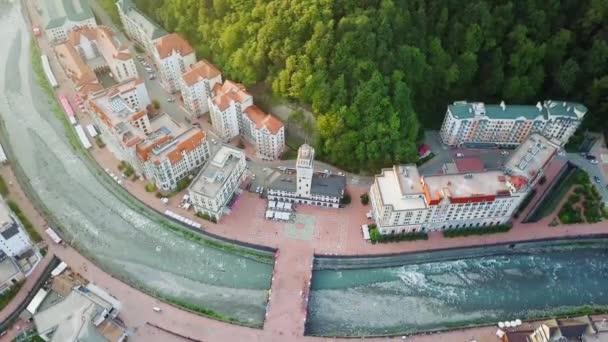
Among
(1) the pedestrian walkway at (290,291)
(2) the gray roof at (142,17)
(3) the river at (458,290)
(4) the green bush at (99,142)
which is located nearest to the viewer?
(1) the pedestrian walkway at (290,291)

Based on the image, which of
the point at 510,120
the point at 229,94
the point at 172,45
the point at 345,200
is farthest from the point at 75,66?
the point at 510,120

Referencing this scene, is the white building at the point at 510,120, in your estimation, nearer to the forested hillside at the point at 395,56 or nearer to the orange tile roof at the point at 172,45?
the forested hillside at the point at 395,56

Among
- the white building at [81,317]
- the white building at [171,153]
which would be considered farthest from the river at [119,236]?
the white building at [81,317]

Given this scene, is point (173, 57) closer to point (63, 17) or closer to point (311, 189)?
point (63, 17)

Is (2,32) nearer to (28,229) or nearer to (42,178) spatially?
(42,178)

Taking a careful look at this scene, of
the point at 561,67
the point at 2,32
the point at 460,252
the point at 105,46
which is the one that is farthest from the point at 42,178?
the point at 561,67

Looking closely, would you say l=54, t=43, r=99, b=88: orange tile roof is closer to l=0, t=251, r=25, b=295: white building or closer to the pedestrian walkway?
l=0, t=251, r=25, b=295: white building
